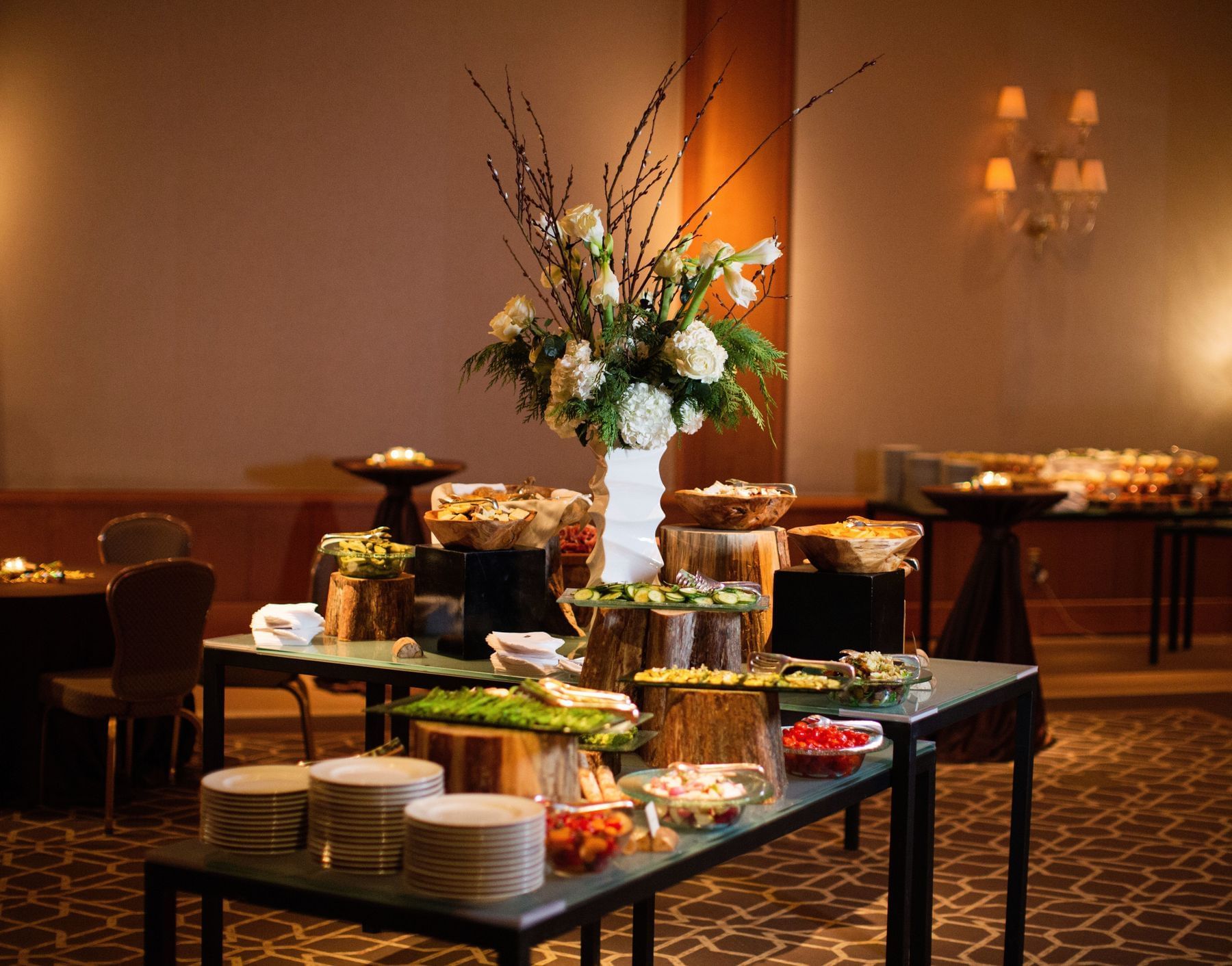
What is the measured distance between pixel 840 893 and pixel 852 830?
0.42 metres

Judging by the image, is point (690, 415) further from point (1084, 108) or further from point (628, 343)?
point (1084, 108)

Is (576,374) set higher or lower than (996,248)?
lower

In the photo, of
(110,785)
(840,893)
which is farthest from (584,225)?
(110,785)

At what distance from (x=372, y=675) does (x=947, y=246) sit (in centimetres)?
596

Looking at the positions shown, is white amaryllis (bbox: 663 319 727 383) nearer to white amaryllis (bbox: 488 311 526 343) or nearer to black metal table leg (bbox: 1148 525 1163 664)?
white amaryllis (bbox: 488 311 526 343)

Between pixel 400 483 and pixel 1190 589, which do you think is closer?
pixel 400 483

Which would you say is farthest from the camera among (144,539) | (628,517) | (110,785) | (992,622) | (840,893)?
(144,539)

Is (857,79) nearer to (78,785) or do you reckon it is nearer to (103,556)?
(103,556)

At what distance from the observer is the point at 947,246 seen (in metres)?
8.20

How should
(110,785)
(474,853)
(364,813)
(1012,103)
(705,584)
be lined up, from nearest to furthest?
(474,853) < (364,813) < (705,584) < (110,785) < (1012,103)

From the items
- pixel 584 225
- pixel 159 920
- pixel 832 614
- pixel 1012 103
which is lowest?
pixel 159 920

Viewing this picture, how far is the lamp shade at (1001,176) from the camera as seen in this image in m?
8.09

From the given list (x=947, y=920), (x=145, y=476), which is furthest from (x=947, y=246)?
(x=947, y=920)

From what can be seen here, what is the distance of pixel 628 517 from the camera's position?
305 centimetres
